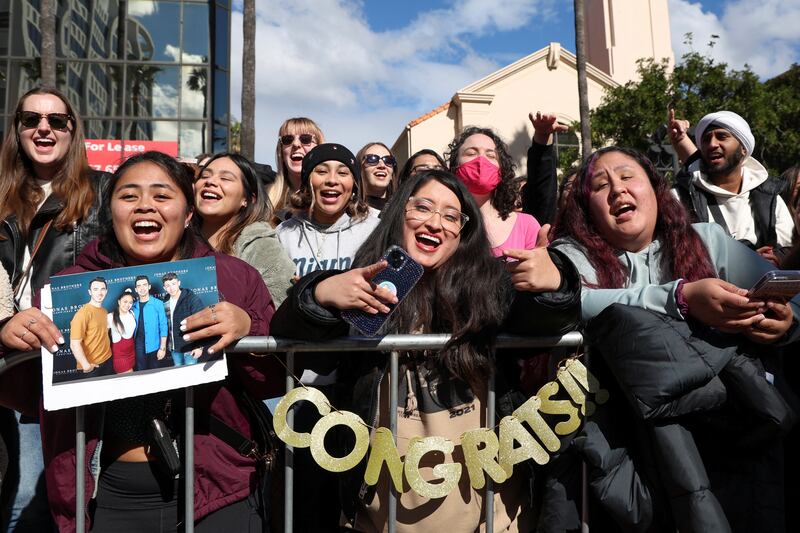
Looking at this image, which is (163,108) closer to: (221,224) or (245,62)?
(245,62)

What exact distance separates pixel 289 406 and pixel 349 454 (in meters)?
0.27

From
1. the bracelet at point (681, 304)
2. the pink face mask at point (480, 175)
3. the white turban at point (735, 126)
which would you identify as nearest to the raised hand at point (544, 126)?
the pink face mask at point (480, 175)

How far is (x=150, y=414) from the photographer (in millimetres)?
2258

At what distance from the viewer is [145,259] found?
7.88ft

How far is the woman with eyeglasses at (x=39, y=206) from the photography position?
2.88 metres

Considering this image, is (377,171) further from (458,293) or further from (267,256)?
(458,293)

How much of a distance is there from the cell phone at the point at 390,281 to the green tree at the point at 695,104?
19.5m

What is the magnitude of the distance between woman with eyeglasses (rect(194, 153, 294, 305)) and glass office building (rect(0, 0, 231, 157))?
48.7 ft

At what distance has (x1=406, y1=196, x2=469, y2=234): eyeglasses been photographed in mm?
2615

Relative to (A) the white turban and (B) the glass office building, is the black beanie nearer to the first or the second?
(A) the white turban

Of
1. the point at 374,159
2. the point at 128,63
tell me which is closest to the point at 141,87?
the point at 128,63

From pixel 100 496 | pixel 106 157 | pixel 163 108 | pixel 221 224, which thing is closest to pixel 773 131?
pixel 163 108

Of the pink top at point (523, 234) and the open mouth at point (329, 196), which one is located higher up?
the open mouth at point (329, 196)

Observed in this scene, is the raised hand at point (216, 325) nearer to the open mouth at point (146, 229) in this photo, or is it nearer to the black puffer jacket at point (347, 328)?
the black puffer jacket at point (347, 328)
